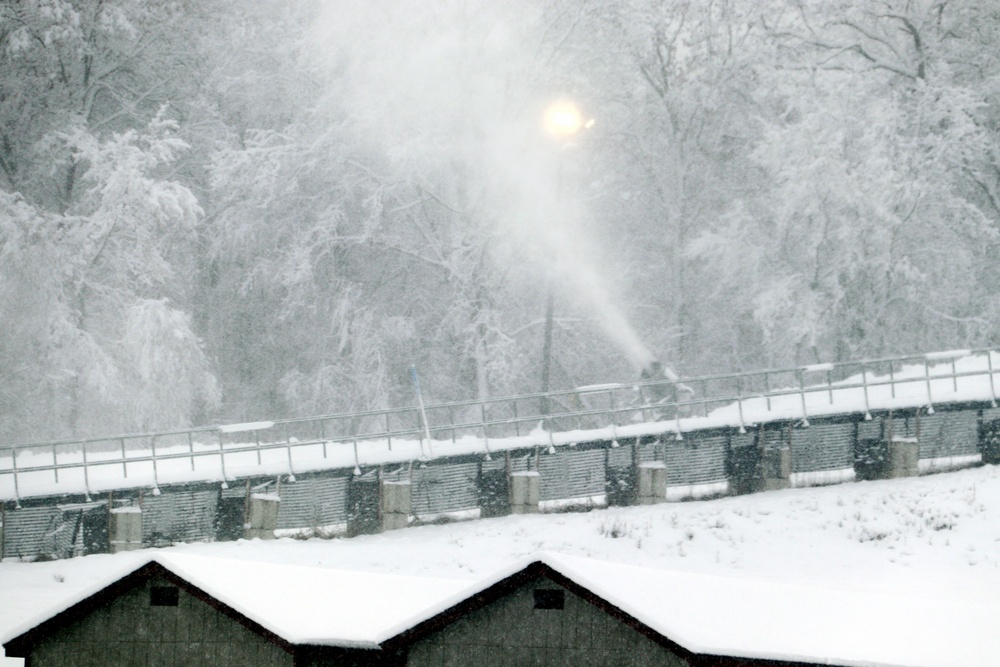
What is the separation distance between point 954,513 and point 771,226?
13968mm

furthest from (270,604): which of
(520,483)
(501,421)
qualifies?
(520,483)

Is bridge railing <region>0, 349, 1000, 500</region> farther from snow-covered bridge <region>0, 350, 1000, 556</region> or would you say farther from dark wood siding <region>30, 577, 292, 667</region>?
dark wood siding <region>30, 577, 292, 667</region>

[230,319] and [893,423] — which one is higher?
[230,319]

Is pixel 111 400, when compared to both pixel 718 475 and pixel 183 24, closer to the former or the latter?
pixel 183 24

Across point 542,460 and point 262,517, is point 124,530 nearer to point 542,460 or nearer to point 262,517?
point 262,517

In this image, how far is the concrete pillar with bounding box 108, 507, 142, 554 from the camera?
1950 centimetres

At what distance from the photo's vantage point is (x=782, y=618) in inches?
341

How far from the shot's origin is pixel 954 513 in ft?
67.5

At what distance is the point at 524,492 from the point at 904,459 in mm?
7322

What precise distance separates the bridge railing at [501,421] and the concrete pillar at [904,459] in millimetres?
835

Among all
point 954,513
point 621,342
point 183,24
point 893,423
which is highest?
Result: point 183,24

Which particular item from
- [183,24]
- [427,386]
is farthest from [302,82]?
[427,386]

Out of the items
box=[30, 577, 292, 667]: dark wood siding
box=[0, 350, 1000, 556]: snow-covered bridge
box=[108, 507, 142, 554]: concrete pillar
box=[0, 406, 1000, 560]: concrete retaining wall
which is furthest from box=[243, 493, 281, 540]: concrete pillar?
box=[30, 577, 292, 667]: dark wood siding

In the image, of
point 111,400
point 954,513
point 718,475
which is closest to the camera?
point 954,513
